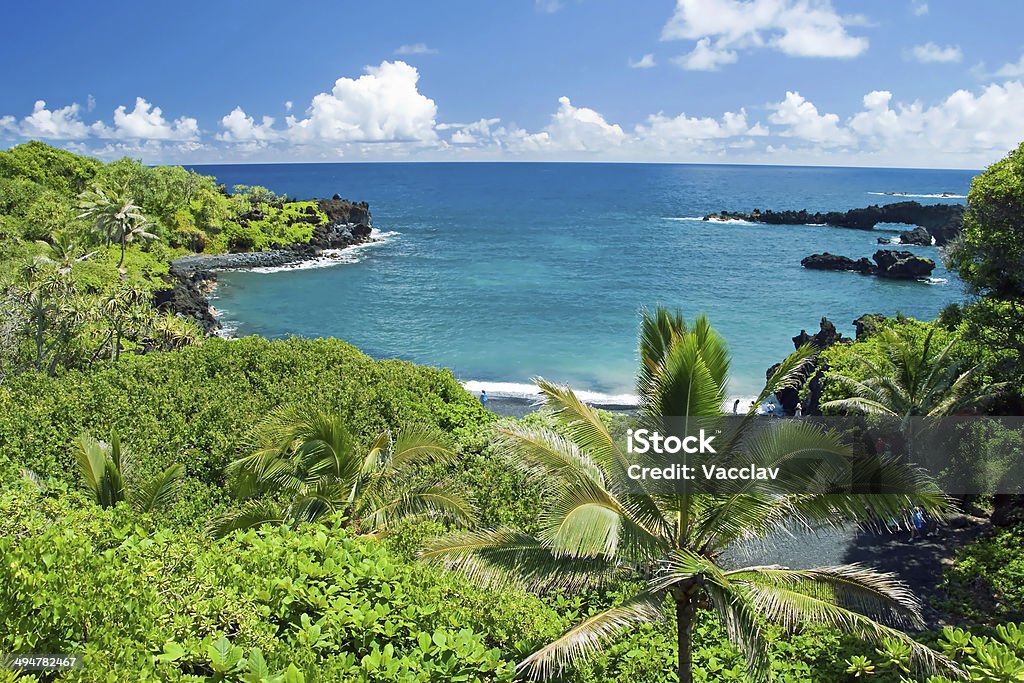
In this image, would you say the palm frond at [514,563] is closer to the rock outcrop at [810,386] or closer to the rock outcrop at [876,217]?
the rock outcrop at [810,386]

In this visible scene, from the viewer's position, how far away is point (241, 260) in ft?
187

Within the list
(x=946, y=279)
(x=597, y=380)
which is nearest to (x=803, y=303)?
(x=946, y=279)

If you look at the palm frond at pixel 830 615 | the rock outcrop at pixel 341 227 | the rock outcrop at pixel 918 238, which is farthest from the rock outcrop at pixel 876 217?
the palm frond at pixel 830 615

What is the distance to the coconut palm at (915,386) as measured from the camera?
15.6m

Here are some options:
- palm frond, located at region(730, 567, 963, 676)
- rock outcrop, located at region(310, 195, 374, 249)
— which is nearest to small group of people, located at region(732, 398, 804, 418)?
palm frond, located at region(730, 567, 963, 676)

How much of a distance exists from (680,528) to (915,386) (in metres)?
11.6

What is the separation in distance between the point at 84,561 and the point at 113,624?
0.80 metres

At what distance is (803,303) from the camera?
47375 millimetres

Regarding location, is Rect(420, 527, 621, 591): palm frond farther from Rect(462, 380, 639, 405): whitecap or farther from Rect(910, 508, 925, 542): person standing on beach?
Rect(462, 380, 639, 405): whitecap

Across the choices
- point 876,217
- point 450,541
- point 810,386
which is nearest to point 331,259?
point 810,386

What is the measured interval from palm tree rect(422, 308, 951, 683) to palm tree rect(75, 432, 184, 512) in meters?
5.23

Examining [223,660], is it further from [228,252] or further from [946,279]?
[946,279]

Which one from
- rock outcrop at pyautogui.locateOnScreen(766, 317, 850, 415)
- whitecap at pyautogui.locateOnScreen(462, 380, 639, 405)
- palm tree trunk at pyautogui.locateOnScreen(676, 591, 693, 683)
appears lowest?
whitecap at pyautogui.locateOnScreen(462, 380, 639, 405)

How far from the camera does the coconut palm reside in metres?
15.6
